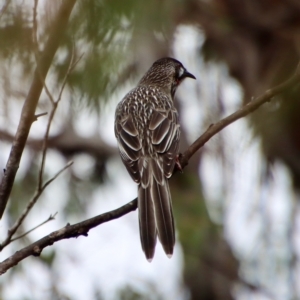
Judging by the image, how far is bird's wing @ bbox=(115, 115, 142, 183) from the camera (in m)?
5.37

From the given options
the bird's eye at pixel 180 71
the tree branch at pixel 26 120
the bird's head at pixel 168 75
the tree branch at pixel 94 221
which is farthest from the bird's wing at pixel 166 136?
the tree branch at pixel 26 120

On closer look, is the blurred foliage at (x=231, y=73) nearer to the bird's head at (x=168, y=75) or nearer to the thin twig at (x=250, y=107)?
the bird's head at (x=168, y=75)

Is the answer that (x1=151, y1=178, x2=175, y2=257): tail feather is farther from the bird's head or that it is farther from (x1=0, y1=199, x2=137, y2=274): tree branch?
the bird's head

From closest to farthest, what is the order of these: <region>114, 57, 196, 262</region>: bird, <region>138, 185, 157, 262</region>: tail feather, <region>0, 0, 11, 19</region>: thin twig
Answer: <region>0, 0, 11, 19</region>: thin twig < <region>138, 185, 157, 262</region>: tail feather < <region>114, 57, 196, 262</region>: bird

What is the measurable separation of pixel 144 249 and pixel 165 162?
1.07 meters

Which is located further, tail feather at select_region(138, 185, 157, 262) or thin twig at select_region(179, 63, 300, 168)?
tail feather at select_region(138, 185, 157, 262)

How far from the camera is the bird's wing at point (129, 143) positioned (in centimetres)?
537

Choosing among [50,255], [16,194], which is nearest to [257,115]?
[50,255]

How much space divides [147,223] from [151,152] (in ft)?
3.10

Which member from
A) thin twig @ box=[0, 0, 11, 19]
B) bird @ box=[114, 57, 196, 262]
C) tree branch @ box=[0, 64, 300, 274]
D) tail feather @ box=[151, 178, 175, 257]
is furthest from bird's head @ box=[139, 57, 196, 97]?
thin twig @ box=[0, 0, 11, 19]

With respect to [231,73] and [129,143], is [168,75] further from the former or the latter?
[231,73]

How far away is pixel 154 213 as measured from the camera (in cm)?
482

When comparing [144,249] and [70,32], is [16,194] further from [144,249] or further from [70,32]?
[70,32]

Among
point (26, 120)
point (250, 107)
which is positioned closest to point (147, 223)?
point (250, 107)
